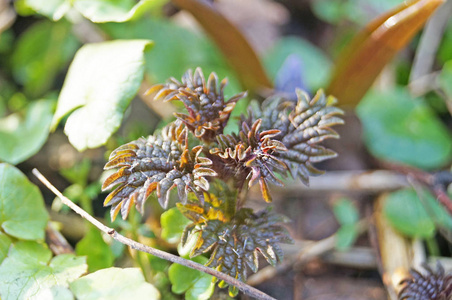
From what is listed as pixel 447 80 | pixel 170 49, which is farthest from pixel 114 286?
pixel 447 80

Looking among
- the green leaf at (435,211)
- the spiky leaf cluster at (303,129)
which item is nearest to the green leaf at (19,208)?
the spiky leaf cluster at (303,129)

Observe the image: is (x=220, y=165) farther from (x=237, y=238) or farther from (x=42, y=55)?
(x=42, y=55)

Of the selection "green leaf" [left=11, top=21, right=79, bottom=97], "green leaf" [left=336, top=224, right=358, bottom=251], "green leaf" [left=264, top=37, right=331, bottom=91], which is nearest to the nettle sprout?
"green leaf" [left=336, top=224, right=358, bottom=251]

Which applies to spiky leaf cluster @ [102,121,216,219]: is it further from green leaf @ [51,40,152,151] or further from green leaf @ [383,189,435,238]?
green leaf @ [383,189,435,238]

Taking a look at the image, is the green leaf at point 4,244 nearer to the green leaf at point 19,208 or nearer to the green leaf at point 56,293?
the green leaf at point 19,208

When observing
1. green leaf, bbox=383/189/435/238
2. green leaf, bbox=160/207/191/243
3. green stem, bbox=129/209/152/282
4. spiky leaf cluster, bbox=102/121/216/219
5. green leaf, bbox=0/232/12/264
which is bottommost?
green stem, bbox=129/209/152/282

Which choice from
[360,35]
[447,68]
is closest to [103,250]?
[360,35]

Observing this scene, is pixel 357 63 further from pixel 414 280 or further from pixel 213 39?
pixel 414 280

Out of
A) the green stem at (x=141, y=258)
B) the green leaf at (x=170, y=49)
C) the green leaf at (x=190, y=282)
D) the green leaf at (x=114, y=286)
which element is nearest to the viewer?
the green leaf at (x=114, y=286)
